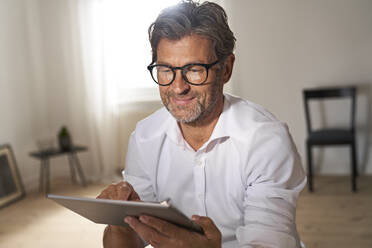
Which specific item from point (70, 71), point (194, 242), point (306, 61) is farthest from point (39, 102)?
point (194, 242)

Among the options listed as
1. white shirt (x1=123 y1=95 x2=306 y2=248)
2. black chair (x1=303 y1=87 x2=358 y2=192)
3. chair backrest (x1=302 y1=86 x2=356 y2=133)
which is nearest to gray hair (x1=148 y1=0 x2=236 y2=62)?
white shirt (x1=123 y1=95 x2=306 y2=248)

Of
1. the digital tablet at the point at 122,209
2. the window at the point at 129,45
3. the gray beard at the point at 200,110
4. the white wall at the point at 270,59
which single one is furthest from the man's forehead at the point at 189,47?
the window at the point at 129,45

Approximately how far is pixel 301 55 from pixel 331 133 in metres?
0.84

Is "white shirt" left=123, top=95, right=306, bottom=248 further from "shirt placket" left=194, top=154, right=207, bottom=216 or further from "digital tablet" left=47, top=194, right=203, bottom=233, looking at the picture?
"digital tablet" left=47, top=194, right=203, bottom=233

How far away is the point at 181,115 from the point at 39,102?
11.7 feet

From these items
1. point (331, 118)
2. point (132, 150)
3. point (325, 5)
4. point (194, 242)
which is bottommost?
point (331, 118)

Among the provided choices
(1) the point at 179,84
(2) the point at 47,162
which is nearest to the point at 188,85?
(1) the point at 179,84

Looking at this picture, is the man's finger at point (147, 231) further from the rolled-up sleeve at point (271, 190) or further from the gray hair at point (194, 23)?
the gray hair at point (194, 23)

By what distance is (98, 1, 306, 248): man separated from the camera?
1129 millimetres

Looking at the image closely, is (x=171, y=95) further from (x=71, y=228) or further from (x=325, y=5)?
(x=325, y=5)

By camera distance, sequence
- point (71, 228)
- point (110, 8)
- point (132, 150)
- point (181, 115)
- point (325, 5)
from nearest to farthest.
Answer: point (181, 115)
point (132, 150)
point (71, 228)
point (325, 5)
point (110, 8)

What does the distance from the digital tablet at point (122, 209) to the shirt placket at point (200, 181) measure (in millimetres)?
303

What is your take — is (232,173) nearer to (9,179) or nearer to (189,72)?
(189,72)

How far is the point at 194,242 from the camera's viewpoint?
0.97 meters
